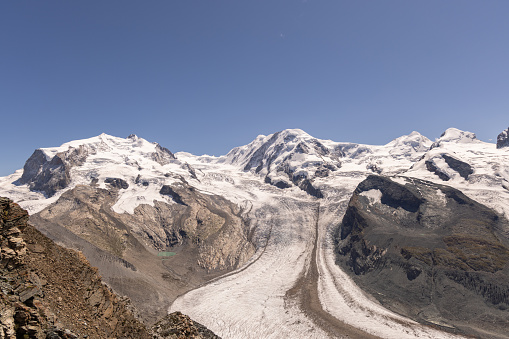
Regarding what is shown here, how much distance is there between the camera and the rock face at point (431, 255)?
56281 mm

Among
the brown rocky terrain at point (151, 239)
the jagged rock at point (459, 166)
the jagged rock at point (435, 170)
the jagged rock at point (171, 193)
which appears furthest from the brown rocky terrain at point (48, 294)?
the jagged rock at point (459, 166)

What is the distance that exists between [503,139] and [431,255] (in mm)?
157380

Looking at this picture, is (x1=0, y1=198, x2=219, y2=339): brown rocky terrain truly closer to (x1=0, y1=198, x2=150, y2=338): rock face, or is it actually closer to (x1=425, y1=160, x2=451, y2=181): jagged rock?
(x1=0, y1=198, x2=150, y2=338): rock face

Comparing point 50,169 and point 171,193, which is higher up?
point 50,169

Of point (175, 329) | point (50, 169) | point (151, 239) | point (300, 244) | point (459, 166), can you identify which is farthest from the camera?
point (50, 169)

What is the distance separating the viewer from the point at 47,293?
11.6 meters

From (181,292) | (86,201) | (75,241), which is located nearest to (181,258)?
(181,292)

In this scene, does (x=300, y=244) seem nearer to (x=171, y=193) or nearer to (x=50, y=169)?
(x=171, y=193)

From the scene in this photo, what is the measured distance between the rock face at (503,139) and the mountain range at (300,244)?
28.5 inches

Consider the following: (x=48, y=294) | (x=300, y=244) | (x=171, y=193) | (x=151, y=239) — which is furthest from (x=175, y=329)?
(x=171, y=193)

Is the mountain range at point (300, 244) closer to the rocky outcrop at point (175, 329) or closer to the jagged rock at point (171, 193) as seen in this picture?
the jagged rock at point (171, 193)

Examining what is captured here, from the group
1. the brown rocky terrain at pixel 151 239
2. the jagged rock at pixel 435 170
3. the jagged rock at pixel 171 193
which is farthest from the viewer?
the jagged rock at pixel 435 170

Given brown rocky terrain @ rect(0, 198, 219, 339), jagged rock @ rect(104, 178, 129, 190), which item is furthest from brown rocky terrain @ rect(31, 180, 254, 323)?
brown rocky terrain @ rect(0, 198, 219, 339)

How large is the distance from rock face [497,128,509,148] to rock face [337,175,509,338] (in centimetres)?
10357
